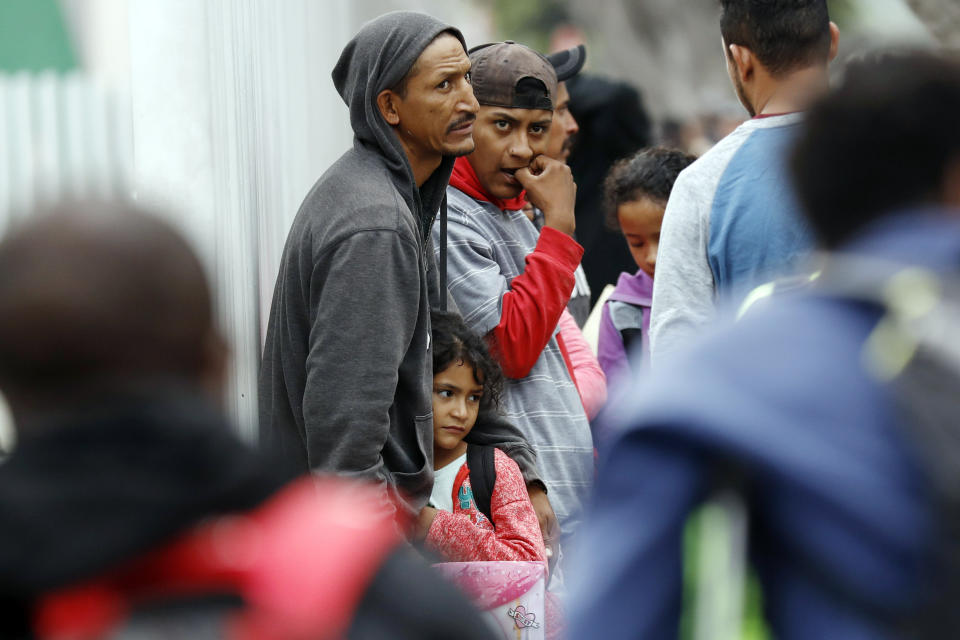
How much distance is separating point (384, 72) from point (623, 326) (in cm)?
160

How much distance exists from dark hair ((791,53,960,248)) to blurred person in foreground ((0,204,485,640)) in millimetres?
657

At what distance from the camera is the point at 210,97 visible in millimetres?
3941

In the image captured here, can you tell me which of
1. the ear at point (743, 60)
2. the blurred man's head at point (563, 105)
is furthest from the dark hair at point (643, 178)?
the ear at point (743, 60)

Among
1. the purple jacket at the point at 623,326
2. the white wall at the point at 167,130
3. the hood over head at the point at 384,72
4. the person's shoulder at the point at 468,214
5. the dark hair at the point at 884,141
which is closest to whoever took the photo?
the dark hair at the point at 884,141

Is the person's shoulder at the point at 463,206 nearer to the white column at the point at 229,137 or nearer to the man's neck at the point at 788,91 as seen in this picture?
the white column at the point at 229,137

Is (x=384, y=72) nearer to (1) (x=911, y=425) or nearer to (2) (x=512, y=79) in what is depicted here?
(2) (x=512, y=79)

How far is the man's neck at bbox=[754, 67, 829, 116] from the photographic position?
2.89m

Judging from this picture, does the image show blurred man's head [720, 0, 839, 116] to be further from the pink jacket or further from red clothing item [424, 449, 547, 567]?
the pink jacket

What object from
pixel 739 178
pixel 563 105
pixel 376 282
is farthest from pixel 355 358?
pixel 563 105

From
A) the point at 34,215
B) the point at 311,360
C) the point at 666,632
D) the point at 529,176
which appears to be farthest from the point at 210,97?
the point at 666,632

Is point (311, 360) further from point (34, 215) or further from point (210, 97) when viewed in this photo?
point (34, 215)

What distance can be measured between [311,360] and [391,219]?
38 cm

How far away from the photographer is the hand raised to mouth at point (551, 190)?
3.69m

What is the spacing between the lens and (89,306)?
1298 mm
